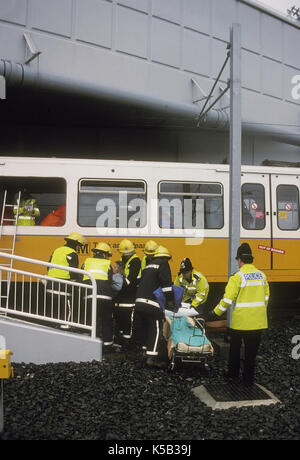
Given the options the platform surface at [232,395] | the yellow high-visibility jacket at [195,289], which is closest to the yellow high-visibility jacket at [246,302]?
the platform surface at [232,395]

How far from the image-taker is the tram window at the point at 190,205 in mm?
9109

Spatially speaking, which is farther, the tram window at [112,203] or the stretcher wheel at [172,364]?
the tram window at [112,203]

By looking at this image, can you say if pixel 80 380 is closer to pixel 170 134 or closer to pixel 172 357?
pixel 172 357

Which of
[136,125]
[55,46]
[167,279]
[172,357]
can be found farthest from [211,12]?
[172,357]

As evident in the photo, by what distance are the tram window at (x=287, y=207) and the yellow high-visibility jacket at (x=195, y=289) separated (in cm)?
312

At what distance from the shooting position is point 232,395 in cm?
512

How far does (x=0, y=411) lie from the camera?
13.0ft

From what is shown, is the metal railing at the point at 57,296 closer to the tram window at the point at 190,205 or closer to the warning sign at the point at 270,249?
the tram window at the point at 190,205

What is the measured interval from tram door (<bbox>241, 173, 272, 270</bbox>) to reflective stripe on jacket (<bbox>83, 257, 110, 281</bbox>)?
3963 millimetres

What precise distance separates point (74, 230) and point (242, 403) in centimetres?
500

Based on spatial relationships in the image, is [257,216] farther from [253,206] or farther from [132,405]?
[132,405]

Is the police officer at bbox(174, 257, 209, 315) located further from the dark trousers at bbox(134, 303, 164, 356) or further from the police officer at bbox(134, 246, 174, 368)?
the dark trousers at bbox(134, 303, 164, 356)

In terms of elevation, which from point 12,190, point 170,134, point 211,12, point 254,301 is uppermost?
point 211,12

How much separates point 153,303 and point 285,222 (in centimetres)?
488
